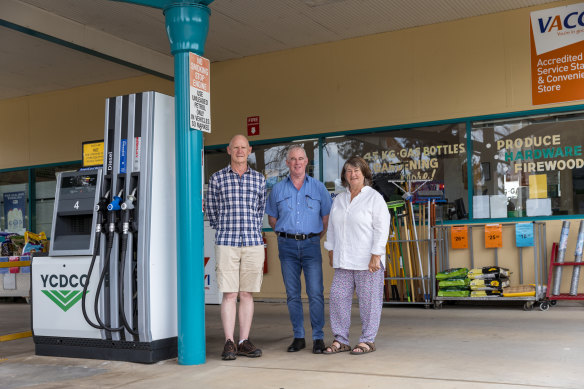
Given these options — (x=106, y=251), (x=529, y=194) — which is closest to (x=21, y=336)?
(x=106, y=251)

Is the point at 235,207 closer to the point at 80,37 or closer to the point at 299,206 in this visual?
the point at 299,206

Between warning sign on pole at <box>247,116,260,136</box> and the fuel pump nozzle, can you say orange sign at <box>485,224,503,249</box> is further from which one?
the fuel pump nozzle

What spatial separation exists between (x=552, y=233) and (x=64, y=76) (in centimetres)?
803

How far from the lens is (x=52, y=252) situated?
5.25 metres

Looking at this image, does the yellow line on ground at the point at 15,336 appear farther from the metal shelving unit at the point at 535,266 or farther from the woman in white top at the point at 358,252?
the metal shelving unit at the point at 535,266

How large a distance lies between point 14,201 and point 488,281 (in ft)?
29.3

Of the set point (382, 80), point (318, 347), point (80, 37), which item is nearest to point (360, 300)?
point (318, 347)

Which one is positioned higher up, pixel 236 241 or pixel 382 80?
pixel 382 80

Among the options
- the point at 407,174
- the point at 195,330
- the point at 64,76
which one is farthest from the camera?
the point at 64,76

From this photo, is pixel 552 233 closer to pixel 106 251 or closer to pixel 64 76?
pixel 106 251

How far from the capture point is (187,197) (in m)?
4.79

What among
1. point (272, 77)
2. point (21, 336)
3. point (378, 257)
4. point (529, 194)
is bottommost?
point (21, 336)

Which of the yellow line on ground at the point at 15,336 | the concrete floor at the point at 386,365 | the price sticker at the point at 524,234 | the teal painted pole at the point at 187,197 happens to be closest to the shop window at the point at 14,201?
the yellow line on ground at the point at 15,336

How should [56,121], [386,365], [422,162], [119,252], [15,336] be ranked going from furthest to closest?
[56,121]
[422,162]
[15,336]
[119,252]
[386,365]
